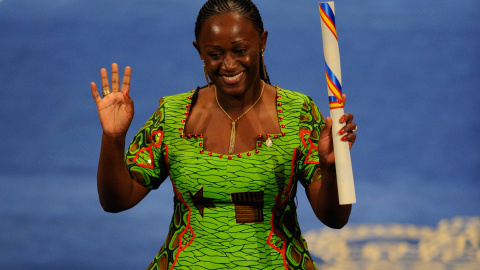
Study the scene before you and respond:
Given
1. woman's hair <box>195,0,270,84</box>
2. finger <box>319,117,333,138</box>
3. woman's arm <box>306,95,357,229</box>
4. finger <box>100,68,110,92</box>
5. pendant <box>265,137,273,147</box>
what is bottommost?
woman's arm <box>306,95,357,229</box>

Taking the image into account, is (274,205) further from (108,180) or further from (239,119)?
(108,180)

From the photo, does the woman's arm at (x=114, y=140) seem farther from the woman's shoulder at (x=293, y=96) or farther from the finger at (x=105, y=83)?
the woman's shoulder at (x=293, y=96)

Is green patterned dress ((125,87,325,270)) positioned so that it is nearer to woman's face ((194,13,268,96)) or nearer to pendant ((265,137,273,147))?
pendant ((265,137,273,147))

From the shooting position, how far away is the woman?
172 cm

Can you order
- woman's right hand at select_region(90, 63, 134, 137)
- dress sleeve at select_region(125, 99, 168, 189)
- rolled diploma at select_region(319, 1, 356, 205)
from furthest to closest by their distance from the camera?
dress sleeve at select_region(125, 99, 168, 189) < woman's right hand at select_region(90, 63, 134, 137) < rolled diploma at select_region(319, 1, 356, 205)

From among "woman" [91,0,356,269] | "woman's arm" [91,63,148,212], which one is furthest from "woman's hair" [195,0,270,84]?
"woman's arm" [91,63,148,212]

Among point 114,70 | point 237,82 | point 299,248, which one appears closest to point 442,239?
point 299,248

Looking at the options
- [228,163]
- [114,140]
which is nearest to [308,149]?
[228,163]

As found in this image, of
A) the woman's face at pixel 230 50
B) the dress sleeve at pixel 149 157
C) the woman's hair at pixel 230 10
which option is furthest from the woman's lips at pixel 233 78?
the dress sleeve at pixel 149 157

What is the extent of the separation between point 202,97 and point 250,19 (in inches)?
10.6

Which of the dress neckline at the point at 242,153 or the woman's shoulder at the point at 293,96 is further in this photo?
the woman's shoulder at the point at 293,96

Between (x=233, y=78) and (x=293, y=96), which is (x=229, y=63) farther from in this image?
(x=293, y=96)

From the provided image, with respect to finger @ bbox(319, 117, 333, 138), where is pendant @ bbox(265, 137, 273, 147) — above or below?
above

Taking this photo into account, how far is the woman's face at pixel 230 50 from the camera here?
1718mm
